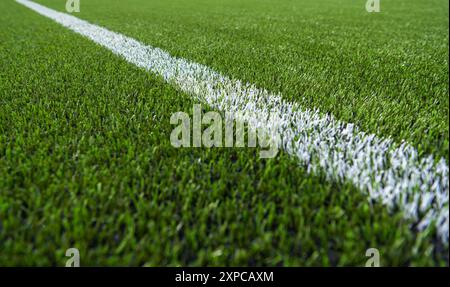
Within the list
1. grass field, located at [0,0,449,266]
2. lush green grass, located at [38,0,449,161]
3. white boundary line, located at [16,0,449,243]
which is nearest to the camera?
grass field, located at [0,0,449,266]

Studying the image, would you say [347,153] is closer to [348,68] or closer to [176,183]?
[176,183]

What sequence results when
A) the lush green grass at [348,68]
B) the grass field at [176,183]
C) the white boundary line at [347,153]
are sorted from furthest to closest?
the lush green grass at [348,68]
the white boundary line at [347,153]
the grass field at [176,183]

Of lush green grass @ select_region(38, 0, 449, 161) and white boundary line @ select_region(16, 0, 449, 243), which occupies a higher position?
lush green grass @ select_region(38, 0, 449, 161)

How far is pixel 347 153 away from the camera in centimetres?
144

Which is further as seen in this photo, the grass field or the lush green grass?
the lush green grass

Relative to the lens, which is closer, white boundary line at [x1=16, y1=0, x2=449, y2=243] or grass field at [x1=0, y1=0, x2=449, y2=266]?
grass field at [x1=0, y1=0, x2=449, y2=266]

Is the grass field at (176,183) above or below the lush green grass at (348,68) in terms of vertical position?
below

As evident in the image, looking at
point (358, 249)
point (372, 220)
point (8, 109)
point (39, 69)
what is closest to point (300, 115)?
point (372, 220)

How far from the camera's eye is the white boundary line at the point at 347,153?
1.14 meters

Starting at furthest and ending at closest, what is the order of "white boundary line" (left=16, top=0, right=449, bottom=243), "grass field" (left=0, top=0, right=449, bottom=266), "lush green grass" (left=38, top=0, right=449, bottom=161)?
"lush green grass" (left=38, top=0, right=449, bottom=161) → "white boundary line" (left=16, top=0, right=449, bottom=243) → "grass field" (left=0, top=0, right=449, bottom=266)

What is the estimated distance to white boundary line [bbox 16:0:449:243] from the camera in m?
1.14

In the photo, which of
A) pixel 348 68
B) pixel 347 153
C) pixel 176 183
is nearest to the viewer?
pixel 176 183

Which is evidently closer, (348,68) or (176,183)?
(176,183)

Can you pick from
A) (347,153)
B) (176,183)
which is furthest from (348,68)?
(176,183)
